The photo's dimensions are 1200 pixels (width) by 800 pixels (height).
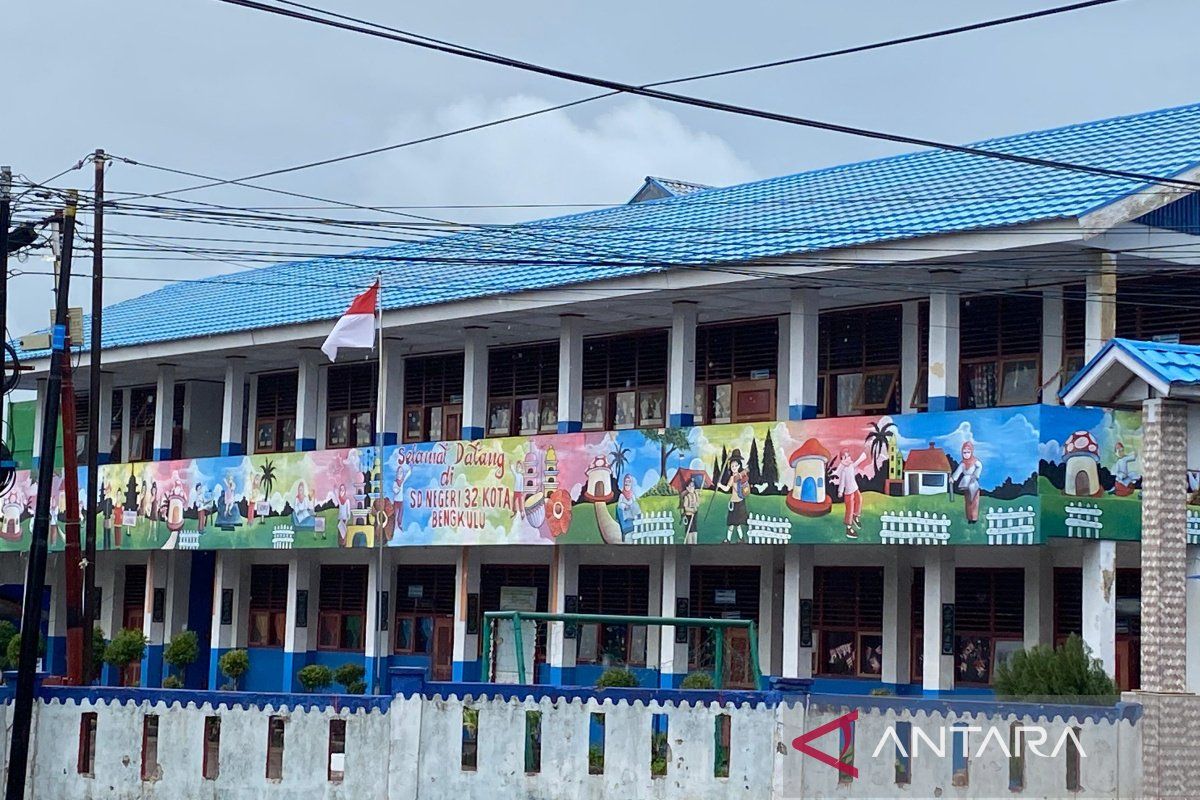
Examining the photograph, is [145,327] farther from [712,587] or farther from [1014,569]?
[1014,569]

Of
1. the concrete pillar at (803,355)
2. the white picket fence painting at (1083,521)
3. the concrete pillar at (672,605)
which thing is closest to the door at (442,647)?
the concrete pillar at (672,605)

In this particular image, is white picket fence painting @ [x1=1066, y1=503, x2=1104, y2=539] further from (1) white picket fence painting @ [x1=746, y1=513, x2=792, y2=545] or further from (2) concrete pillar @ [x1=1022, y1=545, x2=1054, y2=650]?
(1) white picket fence painting @ [x1=746, y1=513, x2=792, y2=545]

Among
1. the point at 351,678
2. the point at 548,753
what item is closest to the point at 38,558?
the point at 548,753

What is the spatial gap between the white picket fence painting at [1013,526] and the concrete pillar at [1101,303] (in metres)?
2.17

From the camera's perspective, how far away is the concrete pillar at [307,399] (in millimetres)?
33938

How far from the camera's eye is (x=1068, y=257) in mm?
22875

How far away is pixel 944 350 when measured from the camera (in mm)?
23984

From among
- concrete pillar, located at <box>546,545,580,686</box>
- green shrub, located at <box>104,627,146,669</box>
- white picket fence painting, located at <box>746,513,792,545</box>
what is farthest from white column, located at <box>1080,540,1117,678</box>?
green shrub, located at <box>104,627,146,669</box>

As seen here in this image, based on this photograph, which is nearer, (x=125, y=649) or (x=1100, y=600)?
(x=1100, y=600)

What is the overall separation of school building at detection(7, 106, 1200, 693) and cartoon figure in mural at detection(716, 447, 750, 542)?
46 mm

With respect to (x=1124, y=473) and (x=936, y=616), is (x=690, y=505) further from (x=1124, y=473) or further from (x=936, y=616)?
(x=1124, y=473)

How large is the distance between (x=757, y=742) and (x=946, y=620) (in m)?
7.52

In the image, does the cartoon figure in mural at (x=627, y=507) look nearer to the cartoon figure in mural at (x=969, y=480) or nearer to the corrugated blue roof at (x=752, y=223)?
the corrugated blue roof at (x=752, y=223)

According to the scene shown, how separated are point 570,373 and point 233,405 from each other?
352 inches
